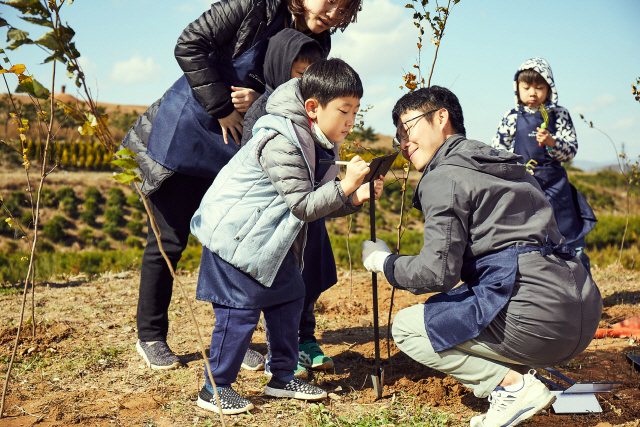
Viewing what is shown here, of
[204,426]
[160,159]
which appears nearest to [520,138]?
[160,159]

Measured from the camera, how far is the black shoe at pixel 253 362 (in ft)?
8.85

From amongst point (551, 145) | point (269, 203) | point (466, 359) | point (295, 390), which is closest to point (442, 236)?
point (466, 359)

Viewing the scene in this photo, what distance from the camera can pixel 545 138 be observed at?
3.59 meters

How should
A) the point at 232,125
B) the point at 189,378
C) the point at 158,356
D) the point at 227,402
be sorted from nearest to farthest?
the point at 227,402 → the point at 232,125 → the point at 189,378 → the point at 158,356

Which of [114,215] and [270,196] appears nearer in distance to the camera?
[270,196]

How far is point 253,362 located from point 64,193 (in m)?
14.2

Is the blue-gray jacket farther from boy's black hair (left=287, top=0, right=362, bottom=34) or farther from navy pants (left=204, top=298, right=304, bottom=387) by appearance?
boy's black hair (left=287, top=0, right=362, bottom=34)

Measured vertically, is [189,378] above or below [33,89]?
below

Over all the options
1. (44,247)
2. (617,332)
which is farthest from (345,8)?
(44,247)

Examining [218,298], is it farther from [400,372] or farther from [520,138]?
[520,138]

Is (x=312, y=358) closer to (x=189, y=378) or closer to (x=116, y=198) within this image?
(x=189, y=378)

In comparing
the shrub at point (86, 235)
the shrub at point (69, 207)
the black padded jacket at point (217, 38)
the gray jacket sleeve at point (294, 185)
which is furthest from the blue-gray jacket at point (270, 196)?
the shrub at point (69, 207)

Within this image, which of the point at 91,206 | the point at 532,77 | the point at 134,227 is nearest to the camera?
the point at 532,77

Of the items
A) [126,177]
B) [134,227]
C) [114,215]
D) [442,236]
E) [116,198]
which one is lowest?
[134,227]
